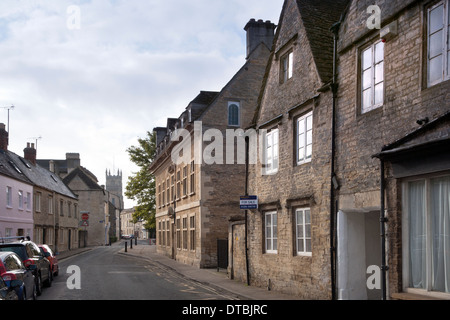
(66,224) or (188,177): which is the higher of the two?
(188,177)

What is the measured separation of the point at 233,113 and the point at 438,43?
18.3m

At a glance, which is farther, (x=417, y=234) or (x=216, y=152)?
(x=216, y=152)

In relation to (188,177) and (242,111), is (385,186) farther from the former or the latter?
(188,177)

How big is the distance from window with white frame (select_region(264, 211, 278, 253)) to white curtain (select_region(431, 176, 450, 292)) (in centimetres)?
735

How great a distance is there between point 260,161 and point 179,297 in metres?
5.66

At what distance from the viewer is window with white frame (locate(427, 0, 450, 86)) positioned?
29.6 ft

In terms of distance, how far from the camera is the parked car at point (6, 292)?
9044 mm

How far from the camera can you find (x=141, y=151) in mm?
54125

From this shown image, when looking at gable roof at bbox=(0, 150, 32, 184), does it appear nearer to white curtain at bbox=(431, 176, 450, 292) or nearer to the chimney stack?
white curtain at bbox=(431, 176, 450, 292)

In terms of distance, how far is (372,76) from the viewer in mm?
11375

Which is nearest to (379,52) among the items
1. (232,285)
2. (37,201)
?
(232,285)

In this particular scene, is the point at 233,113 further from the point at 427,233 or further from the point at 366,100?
the point at 427,233

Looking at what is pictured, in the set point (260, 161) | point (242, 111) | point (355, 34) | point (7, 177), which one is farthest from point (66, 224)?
point (355, 34)

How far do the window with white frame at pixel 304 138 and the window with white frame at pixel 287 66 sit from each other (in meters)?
1.75
